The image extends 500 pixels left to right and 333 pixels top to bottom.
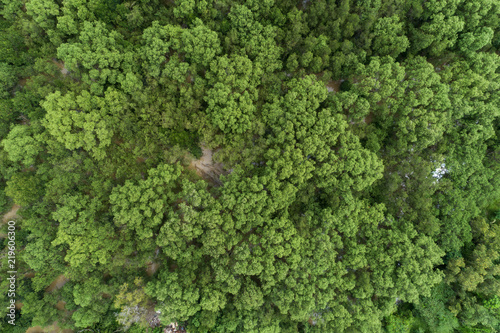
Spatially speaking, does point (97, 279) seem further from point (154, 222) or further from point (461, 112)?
point (461, 112)

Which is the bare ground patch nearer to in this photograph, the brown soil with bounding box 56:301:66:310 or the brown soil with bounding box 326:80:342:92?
the brown soil with bounding box 326:80:342:92

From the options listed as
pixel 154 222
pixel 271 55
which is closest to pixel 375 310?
pixel 154 222

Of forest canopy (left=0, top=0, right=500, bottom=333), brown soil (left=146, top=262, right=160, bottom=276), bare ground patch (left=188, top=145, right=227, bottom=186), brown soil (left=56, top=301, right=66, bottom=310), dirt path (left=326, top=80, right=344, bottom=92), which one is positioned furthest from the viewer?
dirt path (left=326, top=80, right=344, bottom=92)

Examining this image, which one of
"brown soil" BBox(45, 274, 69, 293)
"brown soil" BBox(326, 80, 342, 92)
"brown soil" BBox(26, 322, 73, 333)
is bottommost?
"brown soil" BBox(26, 322, 73, 333)

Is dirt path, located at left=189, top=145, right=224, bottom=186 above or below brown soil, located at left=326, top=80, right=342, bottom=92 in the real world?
below

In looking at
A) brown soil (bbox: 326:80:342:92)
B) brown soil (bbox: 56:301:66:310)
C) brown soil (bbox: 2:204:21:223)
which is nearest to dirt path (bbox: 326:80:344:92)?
brown soil (bbox: 326:80:342:92)

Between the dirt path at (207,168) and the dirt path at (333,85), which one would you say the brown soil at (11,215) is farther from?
the dirt path at (333,85)

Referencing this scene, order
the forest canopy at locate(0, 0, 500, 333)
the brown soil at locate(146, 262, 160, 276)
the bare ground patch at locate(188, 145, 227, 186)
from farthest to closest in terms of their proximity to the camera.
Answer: the bare ground patch at locate(188, 145, 227, 186) → the brown soil at locate(146, 262, 160, 276) → the forest canopy at locate(0, 0, 500, 333)

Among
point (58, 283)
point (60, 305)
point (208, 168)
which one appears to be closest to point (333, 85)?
point (208, 168)
